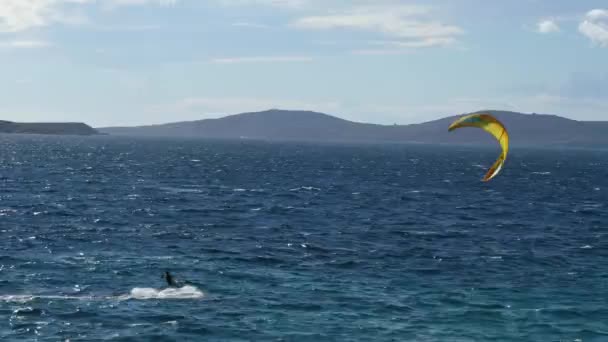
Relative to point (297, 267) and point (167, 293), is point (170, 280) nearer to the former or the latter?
point (167, 293)

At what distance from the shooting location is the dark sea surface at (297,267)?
122ft

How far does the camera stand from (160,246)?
5834 cm

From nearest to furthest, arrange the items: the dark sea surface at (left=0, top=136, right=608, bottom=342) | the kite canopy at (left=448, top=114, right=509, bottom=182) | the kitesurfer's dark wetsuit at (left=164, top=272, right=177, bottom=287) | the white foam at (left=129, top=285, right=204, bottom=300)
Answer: the dark sea surface at (left=0, top=136, right=608, bottom=342), the kite canopy at (left=448, top=114, right=509, bottom=182), the white foam at (left=129, top=285, right=204, bottom=300), the kitesurfer's dark wetsuit at (left=164, top=272, right=177, bottom=287)

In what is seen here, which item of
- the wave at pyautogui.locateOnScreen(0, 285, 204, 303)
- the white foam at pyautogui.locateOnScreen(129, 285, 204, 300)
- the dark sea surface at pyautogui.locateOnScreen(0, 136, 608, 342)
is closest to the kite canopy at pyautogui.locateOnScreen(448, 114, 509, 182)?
the dark sea surface at pyautogui.locateOnScreen(0, 136, 608, 342)

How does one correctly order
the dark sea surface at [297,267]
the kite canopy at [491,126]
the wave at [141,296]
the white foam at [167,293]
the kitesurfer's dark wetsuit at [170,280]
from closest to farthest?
the dark sea surface at [297,267]
the kite canopy at [491,126]
the wave at [141,296]
the white foam at [167,293]
the kitesurfer's dark wetsuit at [170,280]

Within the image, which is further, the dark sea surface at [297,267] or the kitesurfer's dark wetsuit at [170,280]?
the kitesurfer's dark wetsuit at [170,280]

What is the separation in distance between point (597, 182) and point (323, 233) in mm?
99346

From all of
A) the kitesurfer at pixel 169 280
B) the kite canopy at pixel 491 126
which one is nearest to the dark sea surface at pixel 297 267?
the kitesurfer at pixel 169 280

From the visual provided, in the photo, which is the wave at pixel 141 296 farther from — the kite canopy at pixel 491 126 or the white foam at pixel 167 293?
the kite canopy at pixel 491 126

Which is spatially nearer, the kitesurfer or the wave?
the wave

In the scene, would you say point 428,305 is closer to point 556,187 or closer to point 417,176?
point 556,187

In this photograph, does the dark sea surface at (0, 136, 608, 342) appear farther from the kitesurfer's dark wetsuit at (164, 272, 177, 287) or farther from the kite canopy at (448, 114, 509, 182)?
the kite canopy at (448, 114, 509, 182)

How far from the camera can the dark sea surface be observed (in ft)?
122

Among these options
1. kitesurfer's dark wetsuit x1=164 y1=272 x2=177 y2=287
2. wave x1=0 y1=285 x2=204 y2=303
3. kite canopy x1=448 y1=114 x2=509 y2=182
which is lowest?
wave x1=0 y1=285 x2=204 y2=303
